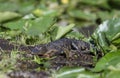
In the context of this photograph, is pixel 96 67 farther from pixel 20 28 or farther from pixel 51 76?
pixel 20 28

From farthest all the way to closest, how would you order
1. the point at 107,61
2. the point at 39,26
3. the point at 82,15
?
the point at 82,15 → the point at 39,26 → the point at 107,61

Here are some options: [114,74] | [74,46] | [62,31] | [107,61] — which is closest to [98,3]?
[62,31]

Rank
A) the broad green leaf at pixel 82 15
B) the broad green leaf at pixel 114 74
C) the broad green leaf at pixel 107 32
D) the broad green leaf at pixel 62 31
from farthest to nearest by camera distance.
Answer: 1. the broad green leaf at pixel 82 15
2. the broad green leaf at pixel 62 31
3. the broad green leaf at pixel 107 32
4. the broad green leaf at pixel 114 74

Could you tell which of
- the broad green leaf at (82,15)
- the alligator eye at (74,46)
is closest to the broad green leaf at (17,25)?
the alligator eye at (74,46)

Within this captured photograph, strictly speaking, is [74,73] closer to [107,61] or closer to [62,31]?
[107,61]

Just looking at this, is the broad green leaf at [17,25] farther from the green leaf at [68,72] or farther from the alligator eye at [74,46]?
the green leaf at [68,72]

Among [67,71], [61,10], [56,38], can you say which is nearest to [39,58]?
[67,71]

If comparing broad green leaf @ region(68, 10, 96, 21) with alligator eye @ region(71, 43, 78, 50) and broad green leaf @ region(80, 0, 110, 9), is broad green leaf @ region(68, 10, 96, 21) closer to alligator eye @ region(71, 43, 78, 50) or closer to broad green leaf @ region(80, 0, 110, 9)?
broad green leaf @ region(80, 0, 110, 9)
